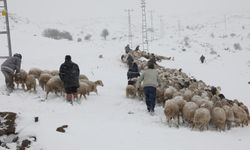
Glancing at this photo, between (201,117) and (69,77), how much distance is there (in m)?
4.93

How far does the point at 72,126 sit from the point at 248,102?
41.2 ft

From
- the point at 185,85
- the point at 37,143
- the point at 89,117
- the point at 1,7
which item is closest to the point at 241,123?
the point at 185,85

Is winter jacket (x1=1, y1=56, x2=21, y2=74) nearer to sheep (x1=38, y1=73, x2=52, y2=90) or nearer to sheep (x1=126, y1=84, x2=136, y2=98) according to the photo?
sheep (x1=38, y1=73, x2=52, y2=90)

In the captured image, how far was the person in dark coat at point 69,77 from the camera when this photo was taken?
14.0 m

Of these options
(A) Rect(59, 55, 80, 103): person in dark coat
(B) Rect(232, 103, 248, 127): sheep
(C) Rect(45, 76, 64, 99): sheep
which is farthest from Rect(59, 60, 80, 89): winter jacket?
(B) Rect(232, 103, 248, 127): sheep

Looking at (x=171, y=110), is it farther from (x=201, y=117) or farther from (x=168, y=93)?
(x=168, y=93)

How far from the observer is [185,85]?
53.1 feet

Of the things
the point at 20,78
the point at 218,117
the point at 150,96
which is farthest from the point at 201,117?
the point at 20,78

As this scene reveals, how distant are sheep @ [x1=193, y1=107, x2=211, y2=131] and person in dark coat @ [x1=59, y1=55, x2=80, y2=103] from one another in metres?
4.56

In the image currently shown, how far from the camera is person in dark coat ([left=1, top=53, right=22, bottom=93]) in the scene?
1488 centimetres

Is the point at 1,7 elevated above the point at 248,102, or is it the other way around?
the point at 1,7

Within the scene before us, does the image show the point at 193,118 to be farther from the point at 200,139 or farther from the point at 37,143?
the point at 37,143

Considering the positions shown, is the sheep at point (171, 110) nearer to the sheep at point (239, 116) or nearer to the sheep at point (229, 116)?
the sheep at point (229, 116)

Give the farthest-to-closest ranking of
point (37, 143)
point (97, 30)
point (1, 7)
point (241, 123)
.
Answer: point (97, 30)
point (1, 7)
point (241, 123)
point (37, 143)
